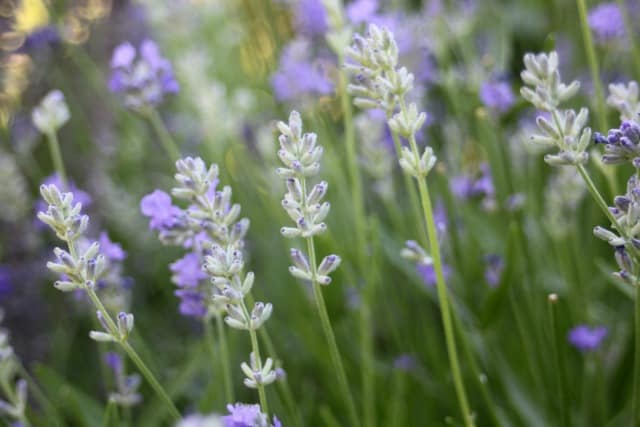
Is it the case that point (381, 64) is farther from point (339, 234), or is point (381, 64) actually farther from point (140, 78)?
point (339, 234)

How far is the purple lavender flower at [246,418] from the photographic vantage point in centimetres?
55

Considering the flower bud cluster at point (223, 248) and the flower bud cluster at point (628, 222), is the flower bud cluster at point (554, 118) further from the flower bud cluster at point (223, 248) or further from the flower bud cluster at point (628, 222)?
the flower bud cluster at point (223, 248)

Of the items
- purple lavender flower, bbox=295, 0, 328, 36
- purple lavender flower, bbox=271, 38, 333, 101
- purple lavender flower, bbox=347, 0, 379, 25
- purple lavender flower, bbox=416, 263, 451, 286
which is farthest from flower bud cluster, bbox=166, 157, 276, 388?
purple lavender flower, bbox=295, 0, 328, 36

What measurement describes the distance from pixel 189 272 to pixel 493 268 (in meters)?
0.49

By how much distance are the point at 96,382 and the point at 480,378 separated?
0.82 meters

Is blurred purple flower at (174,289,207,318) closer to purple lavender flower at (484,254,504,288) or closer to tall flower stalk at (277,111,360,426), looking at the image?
tall flower stalk at (277,111,360,426)

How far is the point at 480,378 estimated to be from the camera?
76 cm

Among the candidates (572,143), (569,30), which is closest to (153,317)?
(572,143)

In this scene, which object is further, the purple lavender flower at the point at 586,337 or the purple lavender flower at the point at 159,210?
the purple lavender flower at the point at 586,337

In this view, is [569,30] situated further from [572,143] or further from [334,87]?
[572,143]

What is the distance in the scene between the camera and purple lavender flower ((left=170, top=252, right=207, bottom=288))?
2.38 feet

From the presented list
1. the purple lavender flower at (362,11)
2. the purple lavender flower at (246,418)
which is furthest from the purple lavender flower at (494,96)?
the purple lavender flower at (246,418)

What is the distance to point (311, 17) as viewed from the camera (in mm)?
1591

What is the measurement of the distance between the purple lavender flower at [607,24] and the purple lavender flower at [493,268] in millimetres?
502
